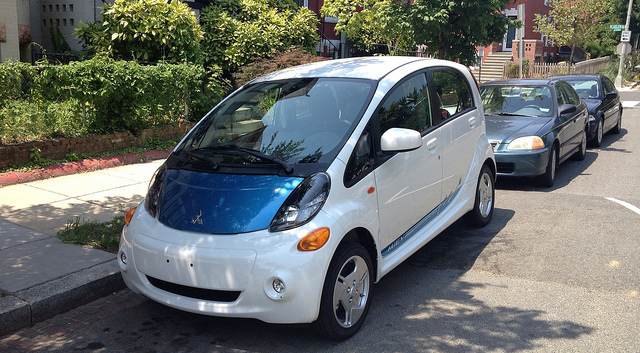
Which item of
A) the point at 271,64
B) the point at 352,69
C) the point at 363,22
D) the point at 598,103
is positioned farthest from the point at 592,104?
the point at 352,69

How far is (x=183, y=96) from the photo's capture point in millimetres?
10852

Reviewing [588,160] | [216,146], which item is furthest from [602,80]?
[216,146]

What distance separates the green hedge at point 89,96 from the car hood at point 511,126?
16.5ft

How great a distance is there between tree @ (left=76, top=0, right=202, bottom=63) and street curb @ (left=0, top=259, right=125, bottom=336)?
20.7 feet

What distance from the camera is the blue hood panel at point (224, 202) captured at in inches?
160

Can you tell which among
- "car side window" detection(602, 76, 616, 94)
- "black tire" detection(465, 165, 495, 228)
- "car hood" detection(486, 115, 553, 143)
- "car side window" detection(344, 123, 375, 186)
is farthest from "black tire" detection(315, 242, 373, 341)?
"car side window" detection(602, 76, 616, 94)

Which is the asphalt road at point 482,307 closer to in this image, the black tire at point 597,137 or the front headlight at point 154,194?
the front headlight at point 154,194

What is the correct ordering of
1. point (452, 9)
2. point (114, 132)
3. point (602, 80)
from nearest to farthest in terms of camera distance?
1. point (114, 132)
2. point (452, 9)
3. point (602, 80)

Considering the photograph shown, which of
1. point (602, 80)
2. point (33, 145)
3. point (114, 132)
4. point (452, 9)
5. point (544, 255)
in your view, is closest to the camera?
point (544, 255)

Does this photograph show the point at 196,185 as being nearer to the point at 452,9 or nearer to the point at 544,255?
the point at 544,255

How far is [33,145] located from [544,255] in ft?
21.9

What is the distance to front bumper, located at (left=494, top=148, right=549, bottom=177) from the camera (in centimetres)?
864

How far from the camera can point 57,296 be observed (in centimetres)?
476

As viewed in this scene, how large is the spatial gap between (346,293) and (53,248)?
3.13 m
